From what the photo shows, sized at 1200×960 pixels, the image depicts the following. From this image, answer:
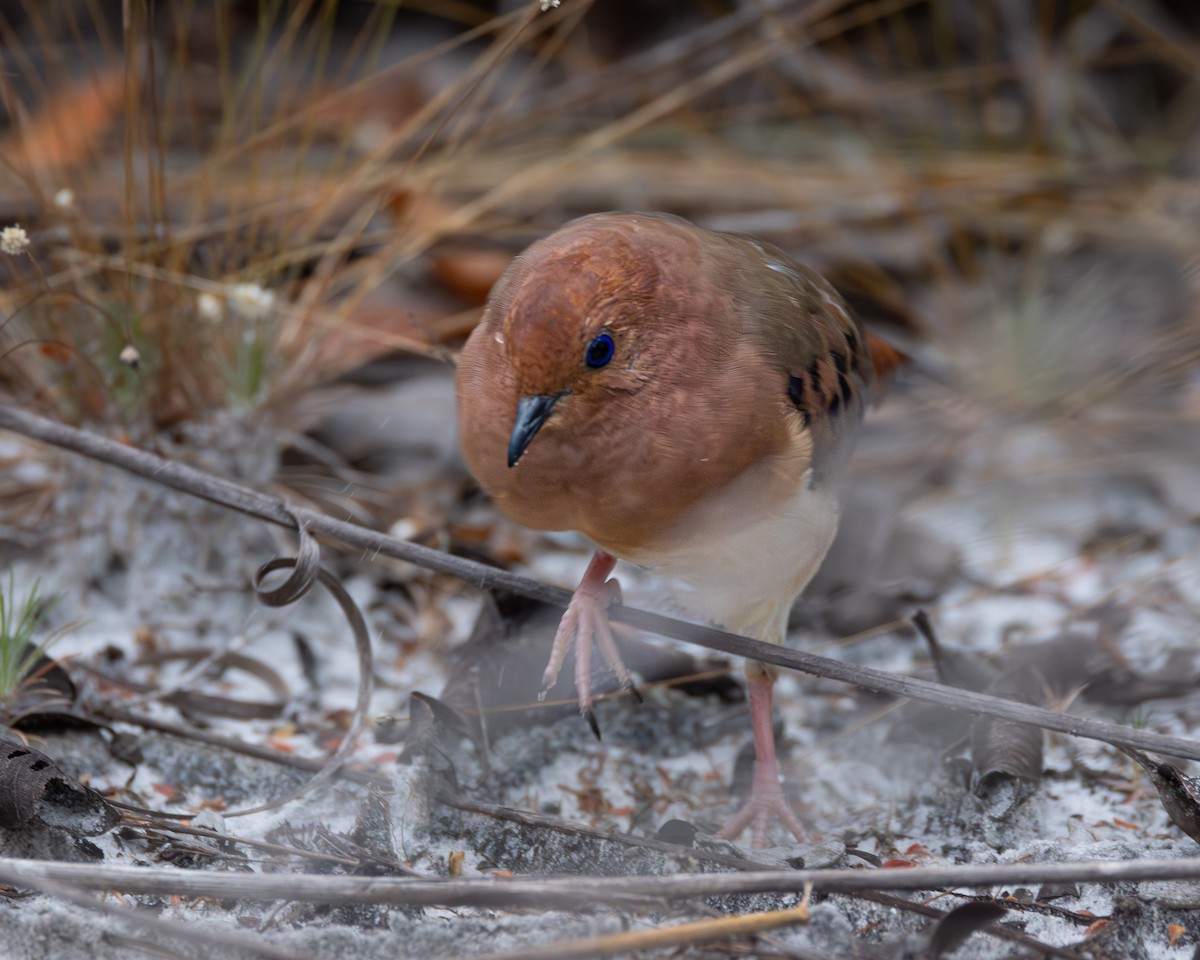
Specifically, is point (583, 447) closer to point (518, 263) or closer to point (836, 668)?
point (518, 263)

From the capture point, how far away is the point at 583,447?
7.84ft

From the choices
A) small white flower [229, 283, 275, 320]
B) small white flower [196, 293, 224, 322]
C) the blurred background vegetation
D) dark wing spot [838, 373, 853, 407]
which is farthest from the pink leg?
small white flower [196, 293, 224, 322]

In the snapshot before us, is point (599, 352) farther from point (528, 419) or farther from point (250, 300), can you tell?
point (250, 300)

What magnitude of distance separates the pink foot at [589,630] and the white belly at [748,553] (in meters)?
0.14

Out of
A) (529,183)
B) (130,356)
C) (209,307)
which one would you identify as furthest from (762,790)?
(529,183)

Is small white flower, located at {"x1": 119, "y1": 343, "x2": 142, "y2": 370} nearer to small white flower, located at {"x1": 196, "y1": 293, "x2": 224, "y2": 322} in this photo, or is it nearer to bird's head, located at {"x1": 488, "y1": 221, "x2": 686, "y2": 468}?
small white flower, located at {"x1": 196, "y1": 293, "x2": 224, "y2": 322}

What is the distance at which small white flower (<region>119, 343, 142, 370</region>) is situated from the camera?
2.96 metres

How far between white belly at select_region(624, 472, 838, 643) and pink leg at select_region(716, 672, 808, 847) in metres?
0.17

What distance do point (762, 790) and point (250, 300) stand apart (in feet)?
5.58

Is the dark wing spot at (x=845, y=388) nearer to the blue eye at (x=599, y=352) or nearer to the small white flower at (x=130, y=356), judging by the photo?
the blue eye at (x=599, y=352)

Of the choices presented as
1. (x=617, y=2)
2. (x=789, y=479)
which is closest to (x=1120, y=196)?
(x=617, y=2)

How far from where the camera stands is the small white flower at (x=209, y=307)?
3406 mm

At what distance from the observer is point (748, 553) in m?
2.59

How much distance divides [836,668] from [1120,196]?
11.0 feet
